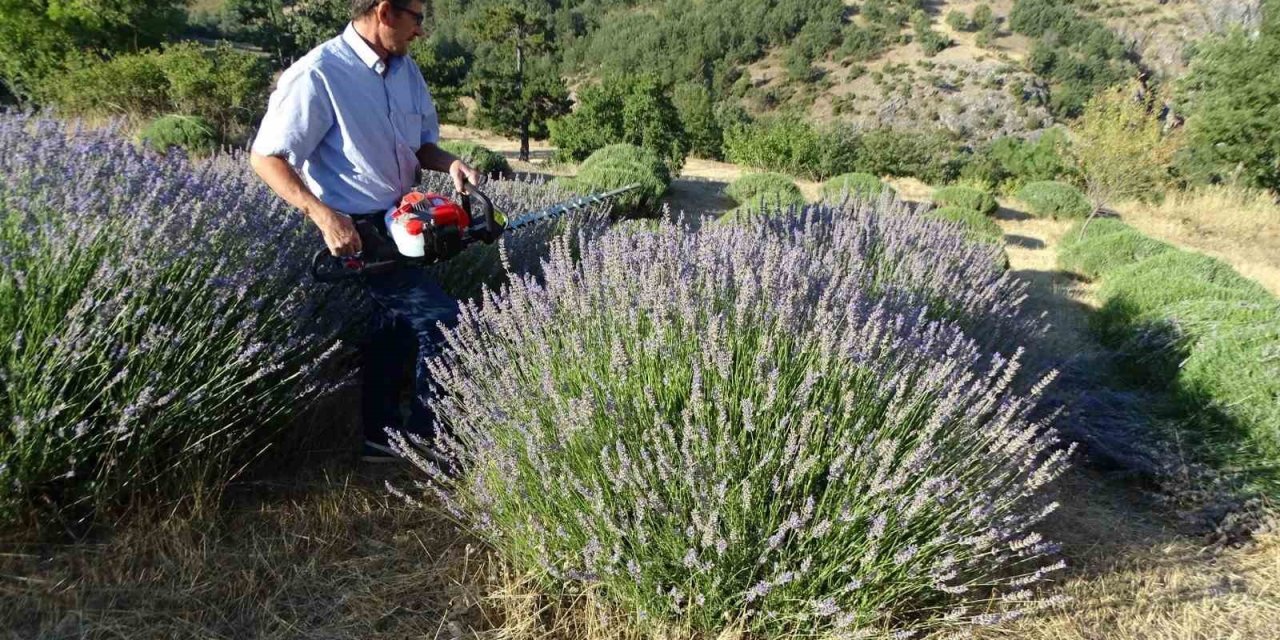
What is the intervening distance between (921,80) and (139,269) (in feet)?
190

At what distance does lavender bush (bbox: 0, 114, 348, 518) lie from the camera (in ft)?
5.09

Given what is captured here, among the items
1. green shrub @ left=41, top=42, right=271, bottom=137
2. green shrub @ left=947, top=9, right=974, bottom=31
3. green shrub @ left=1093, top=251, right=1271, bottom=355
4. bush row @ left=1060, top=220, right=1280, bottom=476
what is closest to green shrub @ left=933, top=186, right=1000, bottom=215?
bush row @ left=1060, top=220, right=1280, bottom=476

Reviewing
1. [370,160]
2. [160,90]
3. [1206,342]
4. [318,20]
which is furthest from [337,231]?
[318,20]

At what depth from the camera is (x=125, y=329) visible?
1696mm

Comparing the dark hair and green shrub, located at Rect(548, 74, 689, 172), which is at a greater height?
A: the dark hair

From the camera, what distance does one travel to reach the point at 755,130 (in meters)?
19.9

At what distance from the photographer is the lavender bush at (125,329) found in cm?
155

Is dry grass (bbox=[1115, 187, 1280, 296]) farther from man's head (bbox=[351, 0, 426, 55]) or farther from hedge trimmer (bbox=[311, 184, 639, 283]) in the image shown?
man's head (bbox=[351, 0, 426, 55])

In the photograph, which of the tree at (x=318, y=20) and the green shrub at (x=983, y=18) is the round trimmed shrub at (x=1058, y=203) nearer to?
the tree at (x=318, y=20)

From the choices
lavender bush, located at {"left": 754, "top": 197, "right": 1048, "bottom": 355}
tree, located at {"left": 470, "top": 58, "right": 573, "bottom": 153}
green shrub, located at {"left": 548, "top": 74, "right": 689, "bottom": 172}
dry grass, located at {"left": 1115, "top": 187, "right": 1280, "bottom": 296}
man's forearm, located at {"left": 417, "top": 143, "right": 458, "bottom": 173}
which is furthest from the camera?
tree, located at {"left": 470, "top": 58, "right": 573, "bottom": 153}

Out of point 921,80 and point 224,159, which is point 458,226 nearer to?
point 224,159

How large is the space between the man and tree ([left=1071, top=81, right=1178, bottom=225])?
9.74 metres

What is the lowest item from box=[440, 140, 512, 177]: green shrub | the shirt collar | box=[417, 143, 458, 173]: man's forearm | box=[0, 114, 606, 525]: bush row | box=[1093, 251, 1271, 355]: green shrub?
box=[1093, 251, 1271, 355]: green shrub

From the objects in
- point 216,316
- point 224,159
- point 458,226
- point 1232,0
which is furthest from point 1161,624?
point 1232,0
